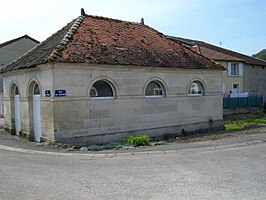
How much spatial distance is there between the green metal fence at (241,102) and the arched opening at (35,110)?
2065cm

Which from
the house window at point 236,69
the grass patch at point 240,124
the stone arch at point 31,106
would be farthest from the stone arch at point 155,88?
the house window at point 236,69

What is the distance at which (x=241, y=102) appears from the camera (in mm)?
34344

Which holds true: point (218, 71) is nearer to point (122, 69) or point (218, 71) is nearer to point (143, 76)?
point (143, 76)

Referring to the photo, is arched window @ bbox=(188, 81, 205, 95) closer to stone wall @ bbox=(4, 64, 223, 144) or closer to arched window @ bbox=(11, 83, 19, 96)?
stone wall @ bbox=(4, 64, 223, 144)

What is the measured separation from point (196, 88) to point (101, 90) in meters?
6.27

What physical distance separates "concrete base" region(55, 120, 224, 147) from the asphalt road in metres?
2.84

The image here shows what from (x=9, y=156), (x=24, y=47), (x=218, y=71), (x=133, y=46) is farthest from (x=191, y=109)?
(x=24, y=47)

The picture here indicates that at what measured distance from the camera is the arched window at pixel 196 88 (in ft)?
61.4

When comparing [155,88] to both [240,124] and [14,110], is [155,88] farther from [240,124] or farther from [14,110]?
[240,124]

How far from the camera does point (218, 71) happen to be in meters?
19.8

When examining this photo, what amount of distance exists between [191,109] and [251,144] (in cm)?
591

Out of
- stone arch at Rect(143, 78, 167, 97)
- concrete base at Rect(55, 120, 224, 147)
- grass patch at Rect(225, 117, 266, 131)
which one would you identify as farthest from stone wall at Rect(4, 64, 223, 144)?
grass patch at Rect(225, 117, 266, 131)

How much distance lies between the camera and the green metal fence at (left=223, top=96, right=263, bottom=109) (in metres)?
32.8

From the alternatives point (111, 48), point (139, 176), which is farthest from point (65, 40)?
point (139, 176)
